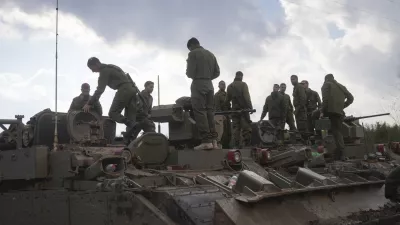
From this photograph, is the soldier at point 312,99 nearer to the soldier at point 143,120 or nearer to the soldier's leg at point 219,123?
the soldier's leg at point 219,123

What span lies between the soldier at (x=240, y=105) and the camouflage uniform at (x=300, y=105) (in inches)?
144

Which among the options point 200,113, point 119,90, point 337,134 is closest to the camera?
point 200,113

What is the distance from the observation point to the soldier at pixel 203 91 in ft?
27.2

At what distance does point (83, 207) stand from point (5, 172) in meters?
2.40

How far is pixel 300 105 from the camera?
16688 millimetres

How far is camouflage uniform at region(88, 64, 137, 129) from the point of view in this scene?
9133 millimetres

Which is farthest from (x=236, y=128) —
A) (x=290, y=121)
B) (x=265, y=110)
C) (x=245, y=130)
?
(x=290, y=121)

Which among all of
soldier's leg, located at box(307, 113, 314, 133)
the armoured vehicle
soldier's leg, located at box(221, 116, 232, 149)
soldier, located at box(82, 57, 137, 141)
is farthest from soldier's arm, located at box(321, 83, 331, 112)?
soldier, located at box(82, 57, 137, 141)

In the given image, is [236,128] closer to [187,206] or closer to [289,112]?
[289,112]

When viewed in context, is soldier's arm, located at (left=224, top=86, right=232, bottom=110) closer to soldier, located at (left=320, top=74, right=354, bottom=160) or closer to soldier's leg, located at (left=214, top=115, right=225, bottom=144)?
soldier's leg, located at (left=214, top=115, right=225, bottom=144)

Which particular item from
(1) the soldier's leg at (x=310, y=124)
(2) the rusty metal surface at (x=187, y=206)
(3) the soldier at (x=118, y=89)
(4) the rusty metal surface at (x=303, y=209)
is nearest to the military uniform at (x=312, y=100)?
(1) the soldier's leg at (x=310, y=124)

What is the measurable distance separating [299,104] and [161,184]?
10.7m

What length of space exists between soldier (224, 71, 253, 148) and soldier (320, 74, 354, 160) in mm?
1935

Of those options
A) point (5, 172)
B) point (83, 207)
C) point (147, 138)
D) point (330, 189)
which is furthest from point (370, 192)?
point (5, 172)
